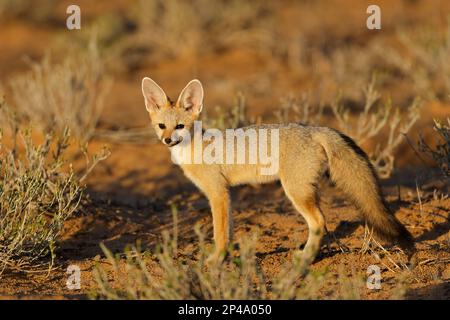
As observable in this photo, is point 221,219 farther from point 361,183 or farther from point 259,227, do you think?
point 361,183

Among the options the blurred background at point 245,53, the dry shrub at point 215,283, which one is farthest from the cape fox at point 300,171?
the blurred background at point 245,53

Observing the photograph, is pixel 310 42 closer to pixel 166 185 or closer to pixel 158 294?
pixel 166 185

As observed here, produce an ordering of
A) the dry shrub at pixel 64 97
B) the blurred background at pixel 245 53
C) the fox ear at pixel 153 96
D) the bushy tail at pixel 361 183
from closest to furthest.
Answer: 1. the bushy tail at pixel 361 183
2. the fox ear at pixel 153 96
3. the dry shrub at pixel 64 97
4. the blurred background at pixel 245 53

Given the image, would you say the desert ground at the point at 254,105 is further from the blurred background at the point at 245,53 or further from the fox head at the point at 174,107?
the fox head at the point at 174,107

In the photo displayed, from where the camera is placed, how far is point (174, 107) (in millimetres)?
5383

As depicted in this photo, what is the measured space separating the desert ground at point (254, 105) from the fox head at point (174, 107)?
1023 millimetres

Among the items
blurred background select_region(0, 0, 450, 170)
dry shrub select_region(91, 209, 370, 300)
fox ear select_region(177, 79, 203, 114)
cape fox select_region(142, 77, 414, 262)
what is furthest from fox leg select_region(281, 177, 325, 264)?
blurred background select_region(0, 0, 450, 170)

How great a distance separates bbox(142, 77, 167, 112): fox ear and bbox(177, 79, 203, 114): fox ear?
15 cm

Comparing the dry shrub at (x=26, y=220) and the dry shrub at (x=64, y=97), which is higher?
the dry shrub at (x=64, y=97)

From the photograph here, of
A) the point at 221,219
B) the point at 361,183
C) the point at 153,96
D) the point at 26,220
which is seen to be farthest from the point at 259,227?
the point at 26,220

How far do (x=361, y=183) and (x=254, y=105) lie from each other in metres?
5.97

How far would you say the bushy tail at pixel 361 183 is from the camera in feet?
15.2

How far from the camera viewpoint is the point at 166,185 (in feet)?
25.7

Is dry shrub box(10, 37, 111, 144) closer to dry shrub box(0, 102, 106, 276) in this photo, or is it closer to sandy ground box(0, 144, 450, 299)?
sandy ground box(0, 144, 450, 299)
